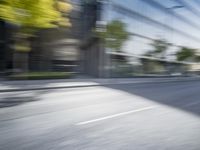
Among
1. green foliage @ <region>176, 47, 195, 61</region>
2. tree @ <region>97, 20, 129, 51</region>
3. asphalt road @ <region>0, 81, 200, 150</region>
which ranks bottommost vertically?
asphalt road @ <region>0, 81, 200, 150</region>

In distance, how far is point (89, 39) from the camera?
4197 cm

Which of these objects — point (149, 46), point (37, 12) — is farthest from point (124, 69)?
point (37, 12)

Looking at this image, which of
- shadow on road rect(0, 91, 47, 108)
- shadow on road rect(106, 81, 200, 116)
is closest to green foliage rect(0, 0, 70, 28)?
shadow on road rect(106, 81, 200, 116)

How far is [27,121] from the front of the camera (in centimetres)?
866

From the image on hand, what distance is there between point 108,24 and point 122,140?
26841mm

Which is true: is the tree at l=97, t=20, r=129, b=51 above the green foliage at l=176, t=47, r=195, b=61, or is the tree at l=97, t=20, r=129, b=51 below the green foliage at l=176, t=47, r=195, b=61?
above

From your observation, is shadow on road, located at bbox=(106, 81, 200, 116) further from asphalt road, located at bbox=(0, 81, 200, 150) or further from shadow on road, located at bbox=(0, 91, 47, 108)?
shadow on road, located at bbox=(0, 91, 47, 108)

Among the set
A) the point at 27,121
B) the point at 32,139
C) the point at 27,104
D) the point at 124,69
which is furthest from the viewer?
the point at 124,69

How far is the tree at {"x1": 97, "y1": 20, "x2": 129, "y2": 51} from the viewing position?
107ft

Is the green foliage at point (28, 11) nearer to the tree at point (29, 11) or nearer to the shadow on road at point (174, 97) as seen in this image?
the tree at point (29, 11)

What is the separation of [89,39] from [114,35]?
972cm

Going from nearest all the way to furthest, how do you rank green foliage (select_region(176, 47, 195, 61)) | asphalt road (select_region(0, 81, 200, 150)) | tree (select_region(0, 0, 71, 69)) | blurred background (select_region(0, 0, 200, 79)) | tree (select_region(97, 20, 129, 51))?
asphalt road (select_region(0, 81, 200, 150))
tree (select_region(0, 0, 71, 69))
blurred background (select_region(0, 0, 200, 79))
tree (select_region(97, 20, 129, 51))
green foliage (select_region(176, 47, 195, 61))

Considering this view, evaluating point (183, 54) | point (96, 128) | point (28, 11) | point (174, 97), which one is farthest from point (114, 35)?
point (96, 128)

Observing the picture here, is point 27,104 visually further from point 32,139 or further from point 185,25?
point 185,25
